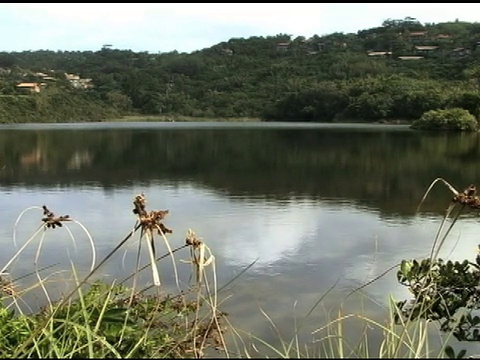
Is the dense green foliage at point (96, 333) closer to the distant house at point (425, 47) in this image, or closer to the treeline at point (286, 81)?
the treeline at point (286, 81)

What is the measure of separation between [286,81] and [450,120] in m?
28.3

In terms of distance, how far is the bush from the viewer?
116 feet

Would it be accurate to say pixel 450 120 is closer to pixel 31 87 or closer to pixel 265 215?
pixel 265 215

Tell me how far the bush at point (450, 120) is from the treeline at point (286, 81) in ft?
6.94

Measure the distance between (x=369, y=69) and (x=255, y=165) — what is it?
48.1 m

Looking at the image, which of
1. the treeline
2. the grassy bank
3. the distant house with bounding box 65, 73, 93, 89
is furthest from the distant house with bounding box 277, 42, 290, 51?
the grassy bank

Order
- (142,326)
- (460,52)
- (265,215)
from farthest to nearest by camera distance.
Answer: (460,52) → (265,215) → (142,326)

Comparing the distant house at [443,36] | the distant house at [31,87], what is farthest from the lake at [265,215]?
the distant house at [443,36]

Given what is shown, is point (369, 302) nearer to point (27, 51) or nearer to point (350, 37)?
point (350, 37)

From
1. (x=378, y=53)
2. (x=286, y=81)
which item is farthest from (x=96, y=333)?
(x=378, y=53)

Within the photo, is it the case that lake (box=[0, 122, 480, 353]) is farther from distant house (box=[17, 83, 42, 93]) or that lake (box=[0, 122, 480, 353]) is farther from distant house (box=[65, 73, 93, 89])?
distant house (box=[65, 73, 93, 89])

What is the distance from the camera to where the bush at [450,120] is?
35344 millimetres

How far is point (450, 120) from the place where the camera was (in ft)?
118

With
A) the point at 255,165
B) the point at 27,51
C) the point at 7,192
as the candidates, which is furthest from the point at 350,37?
the point at 7,192
